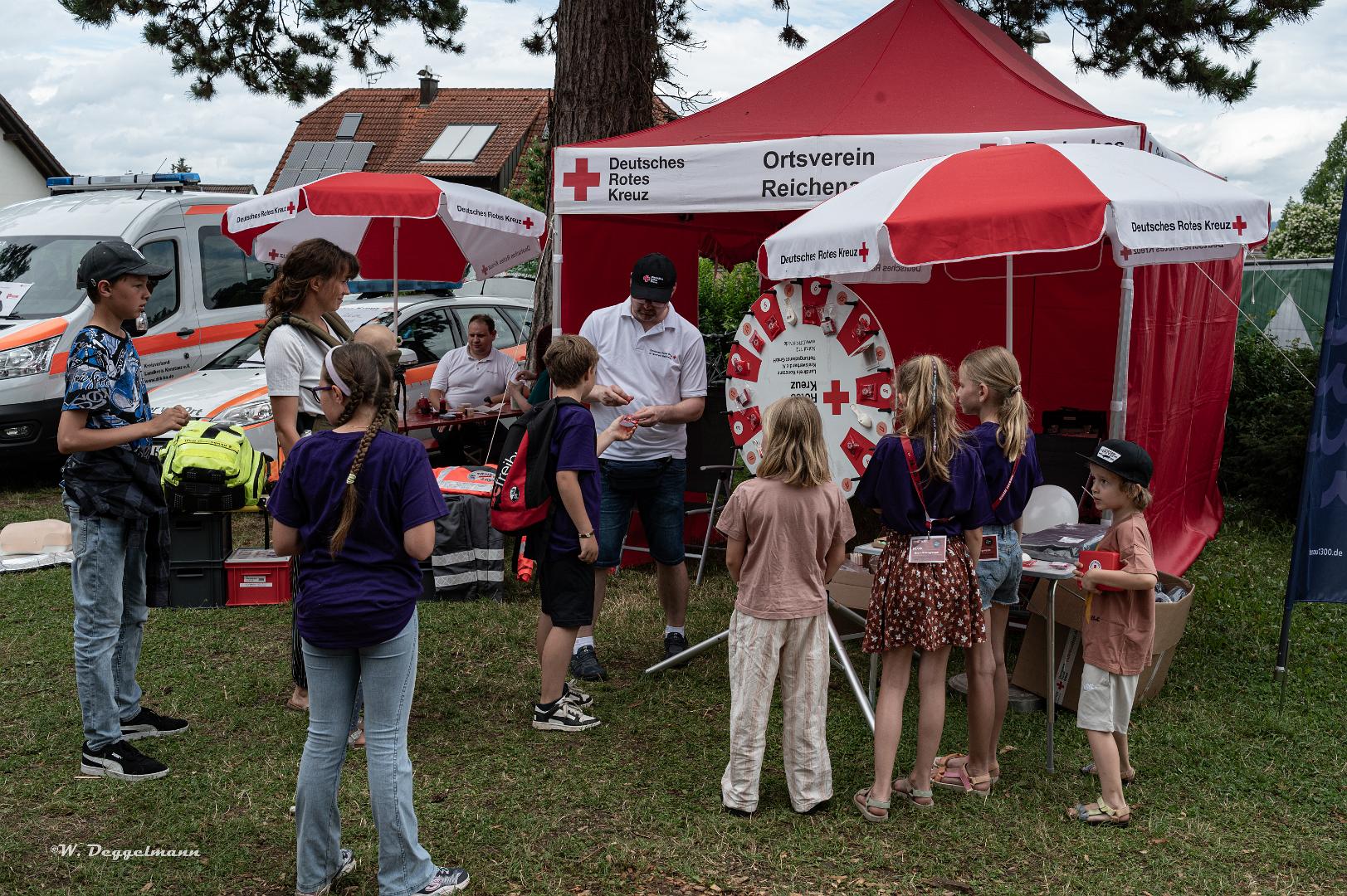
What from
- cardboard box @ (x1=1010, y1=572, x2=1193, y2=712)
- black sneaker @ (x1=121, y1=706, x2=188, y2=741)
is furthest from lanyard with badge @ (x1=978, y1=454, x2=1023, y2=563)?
black sneaker @ (x1=121, y1=706, x2=188, y2=741)

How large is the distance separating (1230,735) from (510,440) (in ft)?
10.0

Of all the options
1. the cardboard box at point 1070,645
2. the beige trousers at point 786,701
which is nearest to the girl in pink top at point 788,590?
the beige trousers at point 786,701

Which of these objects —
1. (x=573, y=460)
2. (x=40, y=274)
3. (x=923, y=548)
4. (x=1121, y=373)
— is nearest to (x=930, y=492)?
(x=923, y=548)

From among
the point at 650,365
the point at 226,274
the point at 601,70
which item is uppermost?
the point at 601,70

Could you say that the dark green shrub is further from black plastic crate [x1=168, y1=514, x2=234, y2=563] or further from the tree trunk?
black plastic crate [x1=168, y1=514, x2=234, y2=563]

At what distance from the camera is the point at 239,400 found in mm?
8250

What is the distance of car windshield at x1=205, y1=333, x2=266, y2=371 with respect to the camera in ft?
30.1

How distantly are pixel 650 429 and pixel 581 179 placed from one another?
1510mm

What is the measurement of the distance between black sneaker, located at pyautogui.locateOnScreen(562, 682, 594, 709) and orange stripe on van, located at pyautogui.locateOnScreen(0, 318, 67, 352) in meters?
→ 6.32

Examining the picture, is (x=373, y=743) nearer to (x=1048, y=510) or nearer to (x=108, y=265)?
(x=108, y=265)

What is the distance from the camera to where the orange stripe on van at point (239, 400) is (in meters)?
8.09

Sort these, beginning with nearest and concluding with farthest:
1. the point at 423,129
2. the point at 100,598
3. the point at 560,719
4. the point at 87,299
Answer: the point at 100,598, the point at 560,719, the point at 87,299, the point at 423,129

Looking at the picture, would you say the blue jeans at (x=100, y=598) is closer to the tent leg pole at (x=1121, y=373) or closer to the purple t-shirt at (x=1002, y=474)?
the purple t-shirt at (x=1002, y=474)

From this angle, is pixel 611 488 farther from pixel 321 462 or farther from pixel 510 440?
pixel 321 462
